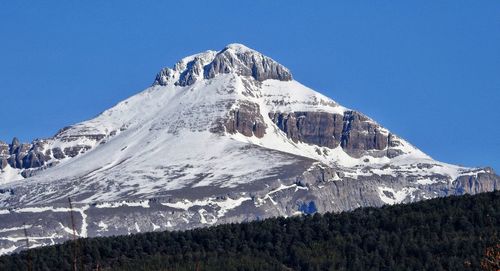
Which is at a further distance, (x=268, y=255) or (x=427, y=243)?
(x=268, y=255)

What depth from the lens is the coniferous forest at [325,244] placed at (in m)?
160

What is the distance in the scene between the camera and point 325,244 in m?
181

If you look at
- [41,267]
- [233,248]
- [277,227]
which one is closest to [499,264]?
[41,267]

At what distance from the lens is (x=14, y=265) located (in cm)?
17000

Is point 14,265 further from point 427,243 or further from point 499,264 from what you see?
point 499,264

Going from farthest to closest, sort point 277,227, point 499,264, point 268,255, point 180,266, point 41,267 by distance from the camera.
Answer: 1. point 277,227
2. point 268,255
3. point 180,266
4. point 41,267
5. point 499,264

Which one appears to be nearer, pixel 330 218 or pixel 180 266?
pixel 180 266

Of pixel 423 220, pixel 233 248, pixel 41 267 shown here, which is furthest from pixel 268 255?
pixel 41 267

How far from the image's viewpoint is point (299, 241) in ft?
609

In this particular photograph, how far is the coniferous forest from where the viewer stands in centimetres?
16000

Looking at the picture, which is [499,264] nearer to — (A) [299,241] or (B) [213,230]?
(A) [299,241]

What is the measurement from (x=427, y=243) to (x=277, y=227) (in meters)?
A: 34.4

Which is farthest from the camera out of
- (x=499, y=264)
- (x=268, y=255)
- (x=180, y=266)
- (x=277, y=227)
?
(x=277, y=227)

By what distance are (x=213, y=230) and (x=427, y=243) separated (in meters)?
38.8
